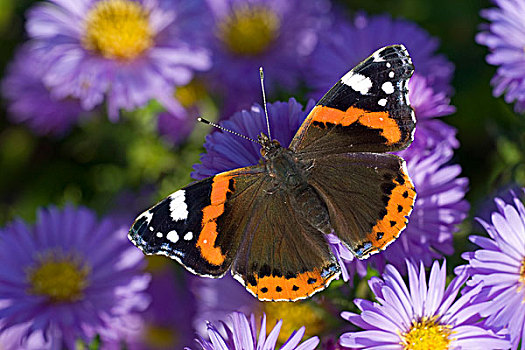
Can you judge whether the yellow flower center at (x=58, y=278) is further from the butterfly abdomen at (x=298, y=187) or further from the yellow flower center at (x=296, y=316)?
the butterfly abdomen at (x=298, y=187)

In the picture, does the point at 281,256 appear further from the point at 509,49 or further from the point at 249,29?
the point at 249,29

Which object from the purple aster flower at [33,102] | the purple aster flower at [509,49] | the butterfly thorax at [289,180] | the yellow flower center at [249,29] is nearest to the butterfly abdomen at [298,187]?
the butterfly thorax at [289,180]

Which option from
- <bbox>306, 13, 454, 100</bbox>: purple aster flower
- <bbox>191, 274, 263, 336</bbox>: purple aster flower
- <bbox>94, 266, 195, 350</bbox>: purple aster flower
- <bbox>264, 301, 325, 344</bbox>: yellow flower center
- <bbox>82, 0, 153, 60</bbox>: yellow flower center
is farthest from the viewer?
<bbox>82, 0, 153, 60</bbox>: yellow flower center

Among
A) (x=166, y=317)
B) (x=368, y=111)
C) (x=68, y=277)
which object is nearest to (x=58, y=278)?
(x=68, y=277)

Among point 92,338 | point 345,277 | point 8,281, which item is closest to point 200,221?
point 345,277

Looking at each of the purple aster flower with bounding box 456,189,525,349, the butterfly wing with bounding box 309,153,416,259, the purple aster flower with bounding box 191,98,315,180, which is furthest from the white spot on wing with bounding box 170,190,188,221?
the purple aster flower with bounding box 456,189,525,349

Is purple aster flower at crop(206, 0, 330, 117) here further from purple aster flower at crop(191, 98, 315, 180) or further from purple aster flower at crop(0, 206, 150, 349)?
purple aster flower at crop(191, 98, 315, 180)

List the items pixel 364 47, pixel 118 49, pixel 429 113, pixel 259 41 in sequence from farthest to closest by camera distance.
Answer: pixel 259 41
pixel 118 49
pixel 364 47
pixel 429 113
